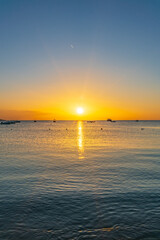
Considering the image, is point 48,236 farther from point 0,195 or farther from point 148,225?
point 0,195

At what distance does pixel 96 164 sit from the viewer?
28.2 m

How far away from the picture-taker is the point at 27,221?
1148 centimetres

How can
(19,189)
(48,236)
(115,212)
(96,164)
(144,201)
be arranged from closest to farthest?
(48,236), (115,212), (144,201), (19,189), (96,164)

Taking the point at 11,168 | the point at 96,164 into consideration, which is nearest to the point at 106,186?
the point at 96,164

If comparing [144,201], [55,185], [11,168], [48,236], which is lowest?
[48,236]

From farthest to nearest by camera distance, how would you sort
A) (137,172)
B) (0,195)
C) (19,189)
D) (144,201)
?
(137,172)
(19,189)
(0,195)
(144,201)

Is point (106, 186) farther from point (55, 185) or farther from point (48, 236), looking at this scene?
point (48, 236)

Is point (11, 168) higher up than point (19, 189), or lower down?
higher up

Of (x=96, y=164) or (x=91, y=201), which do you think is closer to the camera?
(x=91, y=201)

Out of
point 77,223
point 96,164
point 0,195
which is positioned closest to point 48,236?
point 77,223

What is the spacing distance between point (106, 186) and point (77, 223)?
23.5ft

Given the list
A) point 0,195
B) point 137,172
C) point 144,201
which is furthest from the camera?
point 137,172

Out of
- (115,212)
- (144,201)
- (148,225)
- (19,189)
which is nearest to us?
(148,225)

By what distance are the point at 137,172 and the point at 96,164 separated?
6667 millimetres
